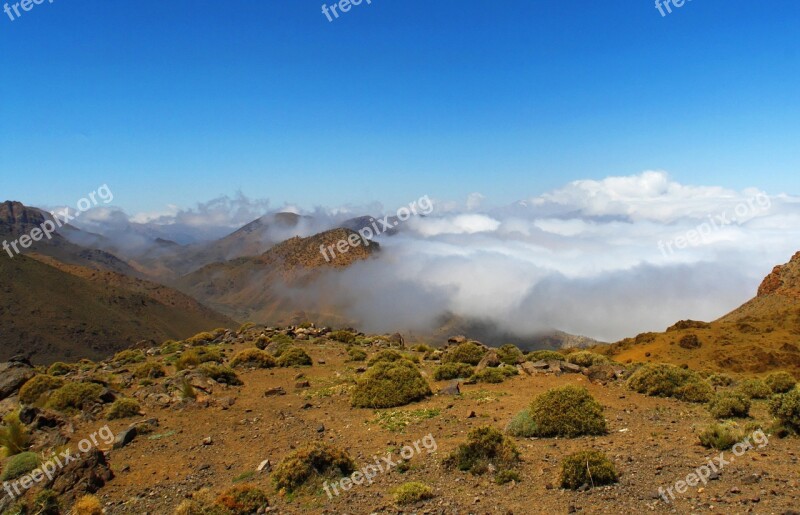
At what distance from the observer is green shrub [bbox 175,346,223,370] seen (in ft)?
85.8

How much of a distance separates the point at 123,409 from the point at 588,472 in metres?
17.4

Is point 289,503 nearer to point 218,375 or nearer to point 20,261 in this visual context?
point 218,375

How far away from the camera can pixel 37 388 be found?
2136 centimetres

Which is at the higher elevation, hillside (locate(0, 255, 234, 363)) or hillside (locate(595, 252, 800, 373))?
hillside (locate(0, 255, 234, 363))

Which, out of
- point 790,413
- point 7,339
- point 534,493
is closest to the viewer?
point 534,493

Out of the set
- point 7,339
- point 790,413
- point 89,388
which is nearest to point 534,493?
point 790,413

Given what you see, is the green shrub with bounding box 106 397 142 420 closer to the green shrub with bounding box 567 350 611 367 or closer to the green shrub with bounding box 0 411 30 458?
the green shrub with bounding box 0 411 30 458

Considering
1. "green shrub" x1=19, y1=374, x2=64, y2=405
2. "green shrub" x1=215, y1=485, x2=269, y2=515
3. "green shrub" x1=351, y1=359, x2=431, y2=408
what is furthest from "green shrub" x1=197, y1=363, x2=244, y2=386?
"green shrub" x1=215, y1=485, x2=269, y2=515

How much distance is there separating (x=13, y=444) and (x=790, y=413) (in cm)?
2255

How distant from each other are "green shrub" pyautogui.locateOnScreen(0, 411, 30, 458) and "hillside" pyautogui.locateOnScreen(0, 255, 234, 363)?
3512 inches

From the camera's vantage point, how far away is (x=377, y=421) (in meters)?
16.1

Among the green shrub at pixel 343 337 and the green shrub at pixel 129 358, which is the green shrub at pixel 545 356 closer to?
the green shrub at pixel 343 337

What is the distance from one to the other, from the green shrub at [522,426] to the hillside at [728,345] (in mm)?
37299

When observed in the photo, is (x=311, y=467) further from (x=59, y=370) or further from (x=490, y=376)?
(x=59, y=370)
